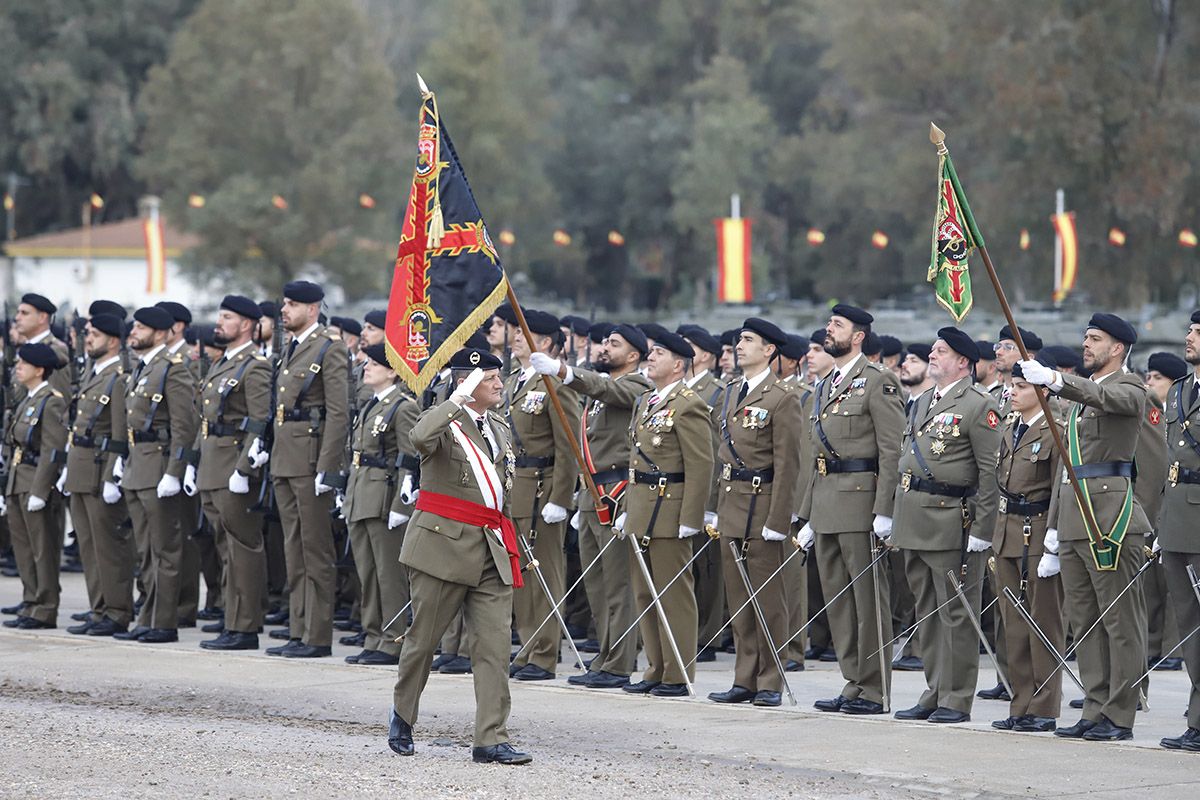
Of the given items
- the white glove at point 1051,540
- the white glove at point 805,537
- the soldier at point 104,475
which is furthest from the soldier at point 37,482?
the white glove at point 1051,540

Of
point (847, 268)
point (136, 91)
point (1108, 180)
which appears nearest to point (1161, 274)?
point (1108, 180)

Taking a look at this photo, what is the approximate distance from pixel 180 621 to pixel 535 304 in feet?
97.3

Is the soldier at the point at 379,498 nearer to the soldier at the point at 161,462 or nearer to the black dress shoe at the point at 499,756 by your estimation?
the soldier at the point at 161,462

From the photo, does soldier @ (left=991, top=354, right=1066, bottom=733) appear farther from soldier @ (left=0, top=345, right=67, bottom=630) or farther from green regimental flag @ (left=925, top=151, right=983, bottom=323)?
soldier @ (left=0, top=345, right=67, bottom=630)

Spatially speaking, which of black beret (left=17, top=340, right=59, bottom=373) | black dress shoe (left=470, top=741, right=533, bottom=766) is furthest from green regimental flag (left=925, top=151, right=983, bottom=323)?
black beret (left=17, top=340, right=59, bottom=373)

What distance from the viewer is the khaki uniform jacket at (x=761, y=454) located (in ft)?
36.4

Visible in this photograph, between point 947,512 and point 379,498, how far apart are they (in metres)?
3.70

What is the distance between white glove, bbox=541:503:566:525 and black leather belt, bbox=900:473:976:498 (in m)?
2.31

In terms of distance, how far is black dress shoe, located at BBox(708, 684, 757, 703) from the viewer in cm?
1107

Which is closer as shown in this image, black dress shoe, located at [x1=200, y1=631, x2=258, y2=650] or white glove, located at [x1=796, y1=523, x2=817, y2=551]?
white glove, located at [x1=796, y1=523, x2=817, y2=551]

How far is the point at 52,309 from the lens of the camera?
15.4 metres

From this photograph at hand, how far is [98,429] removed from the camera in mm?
13836

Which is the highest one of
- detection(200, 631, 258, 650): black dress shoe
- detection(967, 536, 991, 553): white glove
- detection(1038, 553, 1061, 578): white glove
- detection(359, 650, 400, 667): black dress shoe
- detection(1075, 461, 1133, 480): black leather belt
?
detection(1075, 461, 1133, 480): black leather belt

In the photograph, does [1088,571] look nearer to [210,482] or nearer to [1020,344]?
[1020,344]
